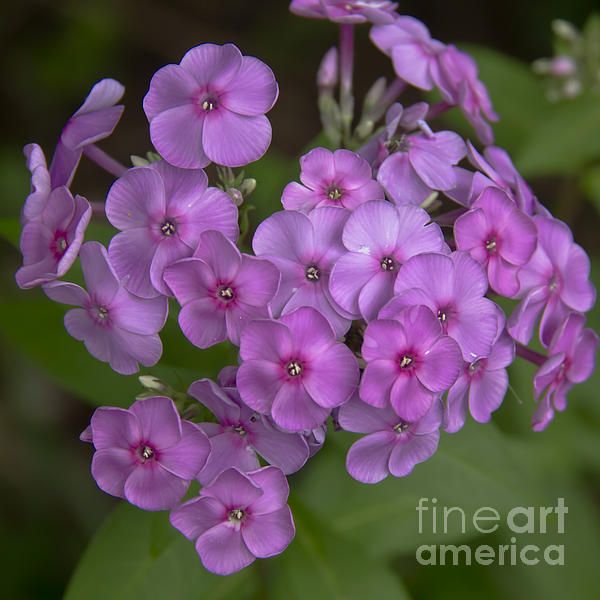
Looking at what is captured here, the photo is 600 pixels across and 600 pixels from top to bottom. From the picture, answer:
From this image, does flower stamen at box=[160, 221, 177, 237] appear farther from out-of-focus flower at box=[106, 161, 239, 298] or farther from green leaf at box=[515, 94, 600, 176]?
green leaf at box=[515, 94, 600, 176]

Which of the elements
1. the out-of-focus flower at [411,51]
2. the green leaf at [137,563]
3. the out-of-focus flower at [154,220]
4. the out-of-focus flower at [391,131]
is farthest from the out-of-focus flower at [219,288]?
the out-of-focus flower at [411,51]

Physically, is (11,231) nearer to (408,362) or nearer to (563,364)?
(408,362)

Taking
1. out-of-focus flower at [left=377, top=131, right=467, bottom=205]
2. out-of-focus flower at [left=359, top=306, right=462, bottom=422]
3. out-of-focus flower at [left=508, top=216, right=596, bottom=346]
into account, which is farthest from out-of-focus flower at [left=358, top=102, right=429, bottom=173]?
out-of-focus flower at [left=359, top=306, right=462, bottom=422]

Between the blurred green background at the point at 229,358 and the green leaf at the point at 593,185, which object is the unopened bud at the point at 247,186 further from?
the green leaf at the point at 593,185

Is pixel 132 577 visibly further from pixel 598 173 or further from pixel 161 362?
pixel 598 173

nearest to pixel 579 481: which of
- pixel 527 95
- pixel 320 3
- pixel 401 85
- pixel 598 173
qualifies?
pixel 598 173
